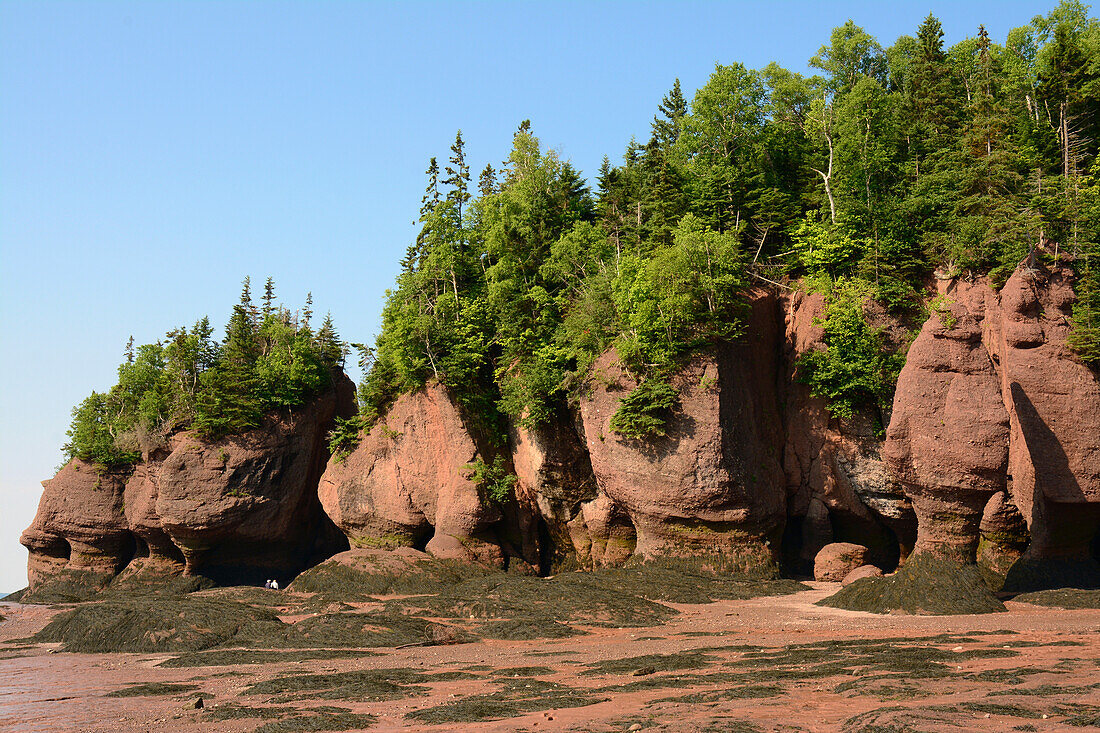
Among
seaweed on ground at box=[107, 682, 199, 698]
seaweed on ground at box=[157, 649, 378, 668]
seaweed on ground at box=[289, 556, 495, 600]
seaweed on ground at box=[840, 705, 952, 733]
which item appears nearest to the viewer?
seaweed on ground at box=[840, 705, 952, 733]

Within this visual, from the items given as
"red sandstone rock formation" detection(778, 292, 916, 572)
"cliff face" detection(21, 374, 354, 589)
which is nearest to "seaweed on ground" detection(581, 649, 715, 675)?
"red sandstone rock formation" detection(778, 292, 916, 572)

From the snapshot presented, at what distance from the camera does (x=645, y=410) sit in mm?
31609

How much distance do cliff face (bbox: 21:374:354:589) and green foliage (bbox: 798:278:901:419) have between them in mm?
27121

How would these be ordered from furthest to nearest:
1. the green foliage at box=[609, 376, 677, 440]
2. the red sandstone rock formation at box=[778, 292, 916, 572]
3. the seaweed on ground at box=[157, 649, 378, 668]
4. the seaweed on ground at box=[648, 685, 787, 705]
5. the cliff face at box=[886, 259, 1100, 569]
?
the red sandstone rock formation at box=[778, 292, 916, 572], the green foliage at box=[609, 376, 677, 440], the cliff face at box=[886, 259, 1100, 569], the seaweed on ground at box=[157, 649, 378, 668], the seaweed on ground at box=[648, 685, 787, 705]

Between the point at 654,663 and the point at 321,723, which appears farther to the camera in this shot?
the point at 654,663

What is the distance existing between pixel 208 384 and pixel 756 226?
29311mm

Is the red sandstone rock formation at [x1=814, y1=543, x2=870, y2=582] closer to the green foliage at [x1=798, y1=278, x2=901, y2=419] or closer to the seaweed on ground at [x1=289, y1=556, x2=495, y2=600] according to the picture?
the green foliage at [x1=798, y1=278, x2=901, y2=419]

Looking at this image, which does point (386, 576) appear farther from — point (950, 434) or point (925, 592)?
point (950, 434)

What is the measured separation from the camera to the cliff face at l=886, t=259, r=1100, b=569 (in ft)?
82.3

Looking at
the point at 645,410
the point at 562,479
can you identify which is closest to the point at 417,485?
the point at 562,479

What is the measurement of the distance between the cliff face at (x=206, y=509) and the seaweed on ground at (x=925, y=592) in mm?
29545

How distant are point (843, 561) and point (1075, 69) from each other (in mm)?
25233

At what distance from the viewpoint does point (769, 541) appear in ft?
105

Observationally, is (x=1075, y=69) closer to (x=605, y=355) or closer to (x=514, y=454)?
(x=605, y=355)
